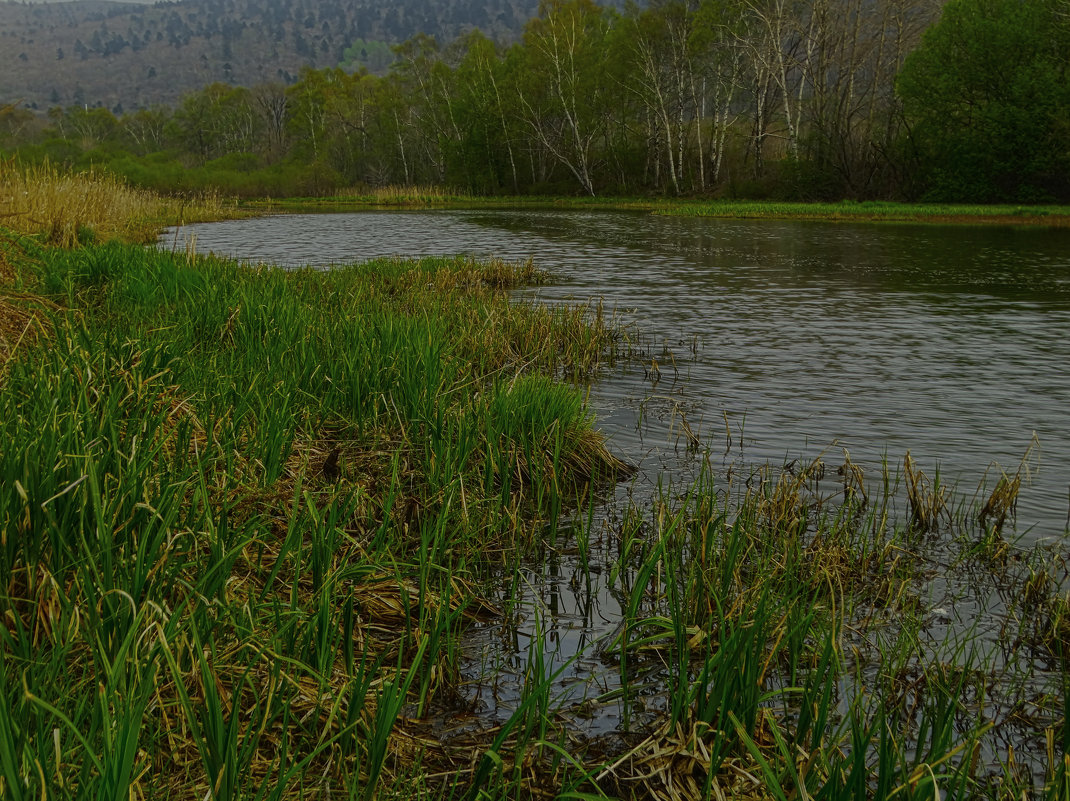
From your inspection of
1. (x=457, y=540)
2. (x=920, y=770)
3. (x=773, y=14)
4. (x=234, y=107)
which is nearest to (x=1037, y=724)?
(x=920, y=770)

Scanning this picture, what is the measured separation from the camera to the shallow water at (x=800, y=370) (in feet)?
15.9

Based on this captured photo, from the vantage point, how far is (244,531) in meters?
3.89

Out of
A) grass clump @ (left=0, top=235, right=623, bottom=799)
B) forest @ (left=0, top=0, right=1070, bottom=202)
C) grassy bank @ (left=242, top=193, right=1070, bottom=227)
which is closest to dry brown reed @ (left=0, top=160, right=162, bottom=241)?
grass clump @ (left=0, top=235, right=623, bottom=799)

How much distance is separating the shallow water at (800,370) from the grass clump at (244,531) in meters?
0.59

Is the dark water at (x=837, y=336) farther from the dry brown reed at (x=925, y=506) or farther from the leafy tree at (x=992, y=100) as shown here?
the leafy tree at (x=992, y=100)

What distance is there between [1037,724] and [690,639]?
1489mm

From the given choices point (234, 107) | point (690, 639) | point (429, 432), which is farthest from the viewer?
point (234, 107)

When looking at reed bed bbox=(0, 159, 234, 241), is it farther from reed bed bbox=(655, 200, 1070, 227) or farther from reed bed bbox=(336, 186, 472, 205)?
reed bed bbox=(336, 186, 472, 205)

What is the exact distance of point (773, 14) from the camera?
2034 inches

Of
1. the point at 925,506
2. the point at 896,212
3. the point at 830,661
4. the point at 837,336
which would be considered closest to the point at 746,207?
the point at 896,212

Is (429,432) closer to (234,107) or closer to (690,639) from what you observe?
(690,639)

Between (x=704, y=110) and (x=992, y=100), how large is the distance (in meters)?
26.5

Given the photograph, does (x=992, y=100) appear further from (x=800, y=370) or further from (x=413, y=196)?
(x=800, y=370)

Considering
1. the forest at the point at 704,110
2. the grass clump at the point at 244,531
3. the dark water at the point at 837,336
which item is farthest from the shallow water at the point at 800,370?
the forest at the point at 704,110
